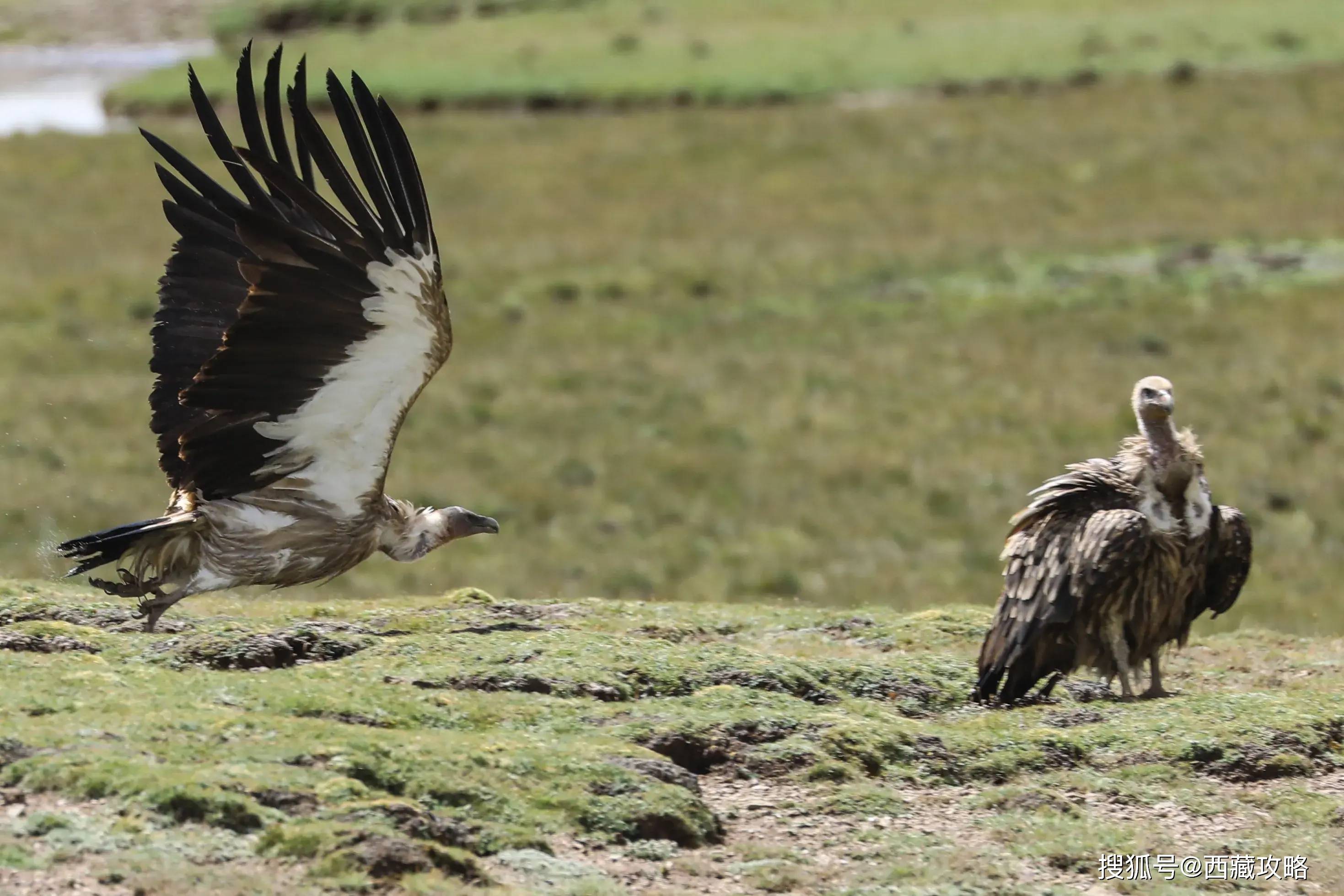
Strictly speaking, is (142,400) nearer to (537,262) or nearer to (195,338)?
(537,262)

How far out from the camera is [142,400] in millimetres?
29625

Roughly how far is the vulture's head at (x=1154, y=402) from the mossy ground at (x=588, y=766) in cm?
161

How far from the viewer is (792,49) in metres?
53.6

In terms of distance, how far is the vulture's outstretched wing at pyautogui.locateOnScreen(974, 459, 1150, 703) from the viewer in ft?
34.9

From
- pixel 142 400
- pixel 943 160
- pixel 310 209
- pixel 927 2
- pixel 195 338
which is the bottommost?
pixel 142 400

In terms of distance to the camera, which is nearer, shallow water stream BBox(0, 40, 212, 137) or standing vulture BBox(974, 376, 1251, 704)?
standing vulture BBox(974, 376, 1251, 704)

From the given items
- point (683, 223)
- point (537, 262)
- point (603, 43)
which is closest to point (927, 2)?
point (603, 43)

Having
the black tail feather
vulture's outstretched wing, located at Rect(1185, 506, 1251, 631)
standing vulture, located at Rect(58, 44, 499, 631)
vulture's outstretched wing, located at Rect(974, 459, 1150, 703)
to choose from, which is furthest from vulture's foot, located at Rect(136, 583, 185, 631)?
vulture's outstretched wing, located at Rect(1185, 506, 1251, 631)

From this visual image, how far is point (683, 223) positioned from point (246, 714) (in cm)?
3209

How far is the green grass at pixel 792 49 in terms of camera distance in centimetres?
4944

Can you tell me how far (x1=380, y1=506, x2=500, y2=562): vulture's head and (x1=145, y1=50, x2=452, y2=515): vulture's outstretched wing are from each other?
3.36 ft

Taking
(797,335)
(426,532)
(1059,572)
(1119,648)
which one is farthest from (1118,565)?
(797,335)

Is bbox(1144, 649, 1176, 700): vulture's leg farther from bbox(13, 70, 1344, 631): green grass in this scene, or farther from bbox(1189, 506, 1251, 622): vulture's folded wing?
bbox(13, 70, 1344, 631): green grass

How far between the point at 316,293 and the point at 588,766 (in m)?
2.66
